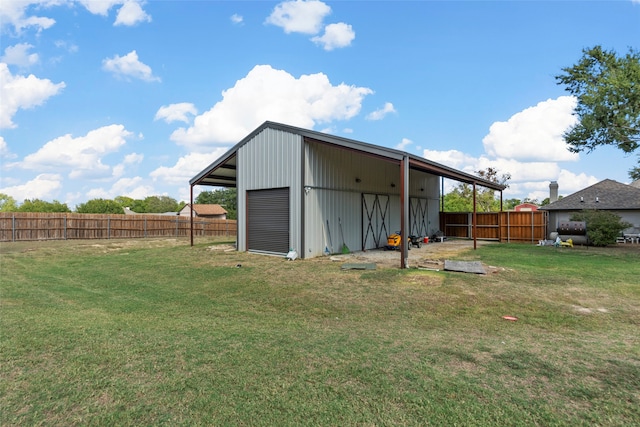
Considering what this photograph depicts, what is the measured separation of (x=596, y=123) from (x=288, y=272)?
1470 centimetres

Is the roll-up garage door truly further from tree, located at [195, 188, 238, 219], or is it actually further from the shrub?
tree, located at [195, 188, 238, 219]

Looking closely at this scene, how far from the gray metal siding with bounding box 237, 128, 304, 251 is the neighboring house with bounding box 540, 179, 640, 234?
1350 centimetres

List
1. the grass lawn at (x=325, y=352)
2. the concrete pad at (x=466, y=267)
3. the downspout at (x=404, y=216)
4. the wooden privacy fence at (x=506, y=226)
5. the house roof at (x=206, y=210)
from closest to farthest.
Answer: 1. the grass lawn at (x=325, y=352)
2. the concrete pad at (x=466, y=267)
3. the downspout at (x=404, y=216)
4. the wooden privacy fence at (x=506, y=226)
5. the house roof at (x=206, y=210)

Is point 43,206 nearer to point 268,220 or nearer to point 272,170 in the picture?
point 268,220

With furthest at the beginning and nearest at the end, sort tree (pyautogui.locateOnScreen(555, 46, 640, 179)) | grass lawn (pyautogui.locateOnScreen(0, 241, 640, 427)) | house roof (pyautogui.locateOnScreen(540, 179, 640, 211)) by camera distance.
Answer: house roof (pyautogui.locateOnScreen(540, 179, 640, 211))
tree (pyautogui.locateOnScreen(555, 46, 640, 179))
grass lawn (pyautogui.locateOnScreen(0, 241, 640, 427))

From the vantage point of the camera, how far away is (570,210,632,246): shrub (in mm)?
13984

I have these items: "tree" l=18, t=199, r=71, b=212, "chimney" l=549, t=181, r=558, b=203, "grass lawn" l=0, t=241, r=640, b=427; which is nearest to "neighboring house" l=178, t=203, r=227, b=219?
"tree" l=18, t=199, r=71, b=212

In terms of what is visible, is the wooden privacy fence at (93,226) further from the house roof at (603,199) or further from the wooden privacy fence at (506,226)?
the house roof at (603,199)

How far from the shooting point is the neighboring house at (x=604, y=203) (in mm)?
16578

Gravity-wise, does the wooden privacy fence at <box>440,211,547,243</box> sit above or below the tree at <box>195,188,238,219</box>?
below

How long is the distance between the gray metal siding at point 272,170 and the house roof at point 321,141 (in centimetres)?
22

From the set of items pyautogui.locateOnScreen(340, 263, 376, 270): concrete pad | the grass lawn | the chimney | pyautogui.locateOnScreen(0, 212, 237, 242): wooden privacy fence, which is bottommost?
the grass lawn

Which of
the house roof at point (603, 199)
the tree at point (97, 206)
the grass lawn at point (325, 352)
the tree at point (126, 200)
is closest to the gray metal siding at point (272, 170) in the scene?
the grass lawn at point (325, 352)

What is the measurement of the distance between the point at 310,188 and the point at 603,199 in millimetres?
17108
